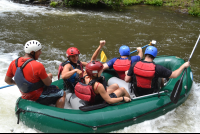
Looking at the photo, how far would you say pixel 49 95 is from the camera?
9.04 ft

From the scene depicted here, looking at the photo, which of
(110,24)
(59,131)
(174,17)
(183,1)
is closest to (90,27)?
(110,24)

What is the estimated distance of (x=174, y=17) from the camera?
10961 mm

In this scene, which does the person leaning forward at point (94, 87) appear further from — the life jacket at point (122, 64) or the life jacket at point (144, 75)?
the life jacket at point (122, 64)

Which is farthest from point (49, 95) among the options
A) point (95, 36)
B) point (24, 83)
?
point (95, 36)

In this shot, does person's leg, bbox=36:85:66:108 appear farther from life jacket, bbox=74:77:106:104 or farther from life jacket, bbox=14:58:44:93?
life jacket, bbox=74:77:106:104

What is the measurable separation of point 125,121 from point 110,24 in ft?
23.9

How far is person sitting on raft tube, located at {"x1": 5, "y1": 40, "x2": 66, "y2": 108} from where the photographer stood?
2.41m

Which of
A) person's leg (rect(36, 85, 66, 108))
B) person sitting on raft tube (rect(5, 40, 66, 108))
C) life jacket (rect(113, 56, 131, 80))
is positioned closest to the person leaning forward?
person's leg (rect(36, 85, 66, 108))

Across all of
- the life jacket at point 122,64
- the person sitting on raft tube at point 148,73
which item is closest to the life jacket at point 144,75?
the person sitting on raft tube at point 148,73

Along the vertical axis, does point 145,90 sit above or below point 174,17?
below

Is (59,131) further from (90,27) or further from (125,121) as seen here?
(90,27)

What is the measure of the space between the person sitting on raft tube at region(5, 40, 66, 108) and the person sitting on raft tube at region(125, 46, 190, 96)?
1.27 meters

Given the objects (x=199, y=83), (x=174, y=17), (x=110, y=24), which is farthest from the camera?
(x=174, y=17)

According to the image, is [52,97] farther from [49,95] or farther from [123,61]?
[123,61]
